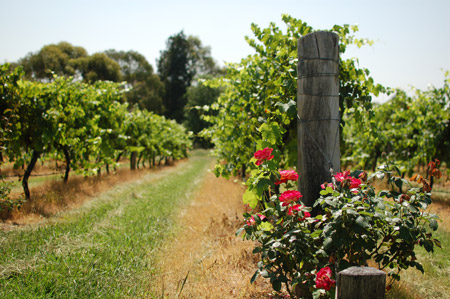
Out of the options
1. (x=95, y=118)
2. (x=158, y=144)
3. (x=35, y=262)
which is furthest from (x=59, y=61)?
(x=35, y=262)

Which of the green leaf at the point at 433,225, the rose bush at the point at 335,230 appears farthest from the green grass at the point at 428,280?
the green leaf at the point at 433,225

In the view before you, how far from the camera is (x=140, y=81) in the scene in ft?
153

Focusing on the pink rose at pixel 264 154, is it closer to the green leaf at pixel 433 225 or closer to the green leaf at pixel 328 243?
the green leaf at pixel 328 243

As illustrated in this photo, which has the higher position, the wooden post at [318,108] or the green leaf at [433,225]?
the wooden post at [318,108]

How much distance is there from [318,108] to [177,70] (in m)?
50.3

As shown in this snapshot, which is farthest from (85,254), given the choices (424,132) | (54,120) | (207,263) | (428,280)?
(424,132)

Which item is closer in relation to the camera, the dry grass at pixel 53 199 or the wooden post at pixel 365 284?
the wooden post at pixel 365 284

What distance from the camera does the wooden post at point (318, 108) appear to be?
2.39 m

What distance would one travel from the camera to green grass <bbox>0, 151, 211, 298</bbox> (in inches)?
116

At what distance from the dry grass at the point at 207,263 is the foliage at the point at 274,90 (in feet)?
3.49

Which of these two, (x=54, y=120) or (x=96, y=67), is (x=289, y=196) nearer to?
(x=54, y=120)

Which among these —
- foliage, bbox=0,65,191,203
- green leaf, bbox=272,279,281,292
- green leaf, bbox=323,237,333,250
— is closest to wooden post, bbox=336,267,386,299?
green leaf, bbox=323,237,333,250

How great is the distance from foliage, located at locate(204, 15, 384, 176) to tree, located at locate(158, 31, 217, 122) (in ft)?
→ 143

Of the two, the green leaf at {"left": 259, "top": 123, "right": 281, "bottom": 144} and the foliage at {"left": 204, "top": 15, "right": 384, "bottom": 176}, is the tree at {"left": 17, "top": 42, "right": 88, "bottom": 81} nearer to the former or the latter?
the foliage at {"left": 204, "top": 15, "right": 384, "bottom": 176}
